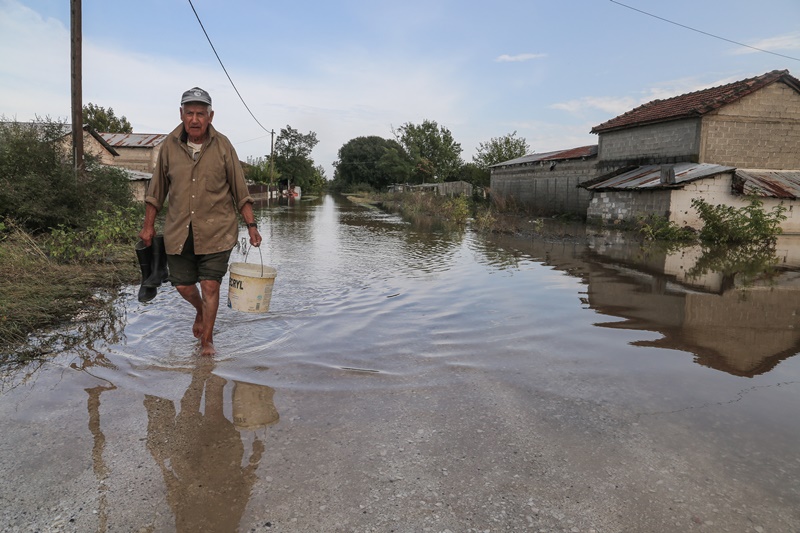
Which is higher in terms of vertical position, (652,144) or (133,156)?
(133,156)

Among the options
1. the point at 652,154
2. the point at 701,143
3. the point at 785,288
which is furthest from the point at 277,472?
the point at 652,154

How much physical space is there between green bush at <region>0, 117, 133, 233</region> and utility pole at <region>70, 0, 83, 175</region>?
30 cm

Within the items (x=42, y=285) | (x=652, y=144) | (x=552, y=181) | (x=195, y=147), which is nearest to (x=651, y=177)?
(x=652, y=144)

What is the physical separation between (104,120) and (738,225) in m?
57.2

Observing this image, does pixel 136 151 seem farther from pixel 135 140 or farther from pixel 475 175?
pixel 475 175

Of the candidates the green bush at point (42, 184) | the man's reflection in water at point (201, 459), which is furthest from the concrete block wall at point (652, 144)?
the man's reflection in water at point (201, 459)

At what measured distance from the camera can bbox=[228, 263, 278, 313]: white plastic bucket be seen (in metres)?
4.28

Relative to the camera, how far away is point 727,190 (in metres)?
15.9

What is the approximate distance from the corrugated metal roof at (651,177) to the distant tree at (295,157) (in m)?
52.0

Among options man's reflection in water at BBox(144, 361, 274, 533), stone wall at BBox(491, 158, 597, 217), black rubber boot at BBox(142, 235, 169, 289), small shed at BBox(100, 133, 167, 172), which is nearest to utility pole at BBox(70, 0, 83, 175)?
black rubber boot at BBox(142, 235, 169, 289)

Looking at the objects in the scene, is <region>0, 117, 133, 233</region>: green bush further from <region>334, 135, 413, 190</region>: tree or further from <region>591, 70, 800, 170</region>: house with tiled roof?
<region>334, 135, 413, 190</region>: tree

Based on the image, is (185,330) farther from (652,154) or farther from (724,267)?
(652,154)

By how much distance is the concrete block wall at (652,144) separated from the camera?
1752 cm

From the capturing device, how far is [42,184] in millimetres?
8969
